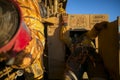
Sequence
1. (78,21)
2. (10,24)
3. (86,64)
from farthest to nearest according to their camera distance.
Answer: (78,21) < (86,64) < (10,24)

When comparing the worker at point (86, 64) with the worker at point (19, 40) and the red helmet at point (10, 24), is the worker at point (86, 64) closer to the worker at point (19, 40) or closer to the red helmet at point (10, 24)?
the worker at point (19, 40)

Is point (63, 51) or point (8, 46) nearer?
point (8, 46)

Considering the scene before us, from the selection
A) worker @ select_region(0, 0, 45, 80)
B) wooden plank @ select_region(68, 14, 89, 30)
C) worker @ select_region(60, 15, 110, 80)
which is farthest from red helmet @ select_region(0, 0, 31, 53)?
wooden plank @ select_region(68, 14, 89, 30)

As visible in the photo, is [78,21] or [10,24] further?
[78,21]

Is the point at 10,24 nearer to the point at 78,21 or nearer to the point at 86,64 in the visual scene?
the point at 86,64

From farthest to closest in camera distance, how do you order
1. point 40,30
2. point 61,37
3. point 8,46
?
point 61,37, point 40,30, point 8,46

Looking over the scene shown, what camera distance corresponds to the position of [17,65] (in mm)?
3295

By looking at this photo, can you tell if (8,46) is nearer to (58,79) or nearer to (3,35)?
(3,35)

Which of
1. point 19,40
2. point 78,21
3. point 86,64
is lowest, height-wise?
point 86,64

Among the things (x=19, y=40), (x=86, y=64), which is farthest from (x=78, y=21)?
(x=19, y=40)

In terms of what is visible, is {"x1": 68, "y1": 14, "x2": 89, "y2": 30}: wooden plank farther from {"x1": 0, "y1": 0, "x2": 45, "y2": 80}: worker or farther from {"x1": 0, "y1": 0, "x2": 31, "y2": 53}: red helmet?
{"x1": 0, "y1": 0, "x2": 31, "y2": 53}: red helmet

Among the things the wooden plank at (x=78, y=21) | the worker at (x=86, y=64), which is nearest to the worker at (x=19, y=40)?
the worker at (x=86, y=64)

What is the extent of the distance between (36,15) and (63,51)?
160 cm

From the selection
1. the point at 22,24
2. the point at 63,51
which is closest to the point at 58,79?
the point at 63,51
